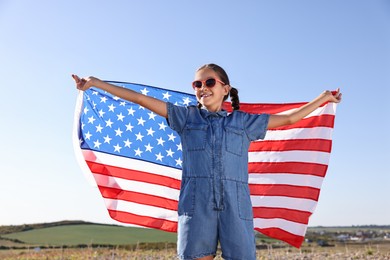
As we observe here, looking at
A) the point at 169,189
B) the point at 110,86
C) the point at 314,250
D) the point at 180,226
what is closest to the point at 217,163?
the point at 180,226

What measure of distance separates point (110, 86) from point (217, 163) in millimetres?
1027

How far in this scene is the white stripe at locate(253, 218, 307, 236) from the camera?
6258 mm

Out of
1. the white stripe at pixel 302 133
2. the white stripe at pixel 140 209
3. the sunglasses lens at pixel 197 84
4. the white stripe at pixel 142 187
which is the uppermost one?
the white stripe at pixel 302 133

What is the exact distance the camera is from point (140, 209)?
6.29 meters

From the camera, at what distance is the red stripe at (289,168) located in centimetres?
632

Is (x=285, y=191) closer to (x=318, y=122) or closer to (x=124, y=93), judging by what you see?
(x=318, y=122)

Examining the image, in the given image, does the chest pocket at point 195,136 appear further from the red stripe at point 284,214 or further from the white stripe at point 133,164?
the red stripe at point 284,214

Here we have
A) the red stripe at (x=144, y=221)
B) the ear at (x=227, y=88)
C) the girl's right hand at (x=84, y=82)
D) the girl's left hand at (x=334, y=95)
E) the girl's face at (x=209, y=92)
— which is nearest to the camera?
the girl's right hand at (x=84, y=82)

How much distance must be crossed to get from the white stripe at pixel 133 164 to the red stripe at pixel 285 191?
1.04 metres

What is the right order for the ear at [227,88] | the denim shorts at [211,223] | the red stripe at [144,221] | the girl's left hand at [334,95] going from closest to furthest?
the denim shorts at [211,223] < the ear at [227,88] < the girl's left hand at [334,95] < the red stripe at [144,221]

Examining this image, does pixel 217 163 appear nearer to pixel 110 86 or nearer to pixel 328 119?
pixel 110 86

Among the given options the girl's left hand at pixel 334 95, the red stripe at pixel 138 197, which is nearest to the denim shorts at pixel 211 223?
the girl's left hand at pixel 334 95

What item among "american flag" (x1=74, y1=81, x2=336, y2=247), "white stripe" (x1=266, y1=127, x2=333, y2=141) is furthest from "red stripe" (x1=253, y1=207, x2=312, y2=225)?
"white stripe" (x1=266, y1=127, x2=333, y2=141)

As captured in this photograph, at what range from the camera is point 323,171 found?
6.31 meters
